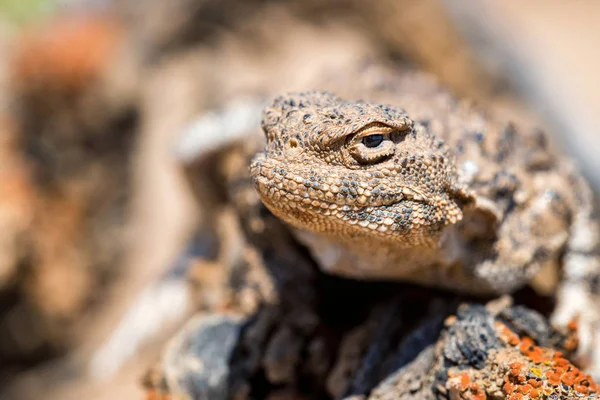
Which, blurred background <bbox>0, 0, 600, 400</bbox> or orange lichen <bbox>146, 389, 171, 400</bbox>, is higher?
blurred background <bbox>0, 0, 600, 400</bbox>

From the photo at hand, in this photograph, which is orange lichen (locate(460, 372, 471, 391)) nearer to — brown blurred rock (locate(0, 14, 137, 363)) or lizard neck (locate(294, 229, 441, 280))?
lizard neck (locate(294, 229, 441, 280))

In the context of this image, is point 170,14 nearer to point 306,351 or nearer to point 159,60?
point 159,60

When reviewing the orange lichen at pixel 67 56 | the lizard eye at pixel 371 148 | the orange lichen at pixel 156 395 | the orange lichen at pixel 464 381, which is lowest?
the orange lichen at pixel 156 395

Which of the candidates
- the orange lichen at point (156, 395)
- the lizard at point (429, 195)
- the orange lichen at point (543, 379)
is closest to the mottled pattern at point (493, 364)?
the orange lichen at point (543, 379)

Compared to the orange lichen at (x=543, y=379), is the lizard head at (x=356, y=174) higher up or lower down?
higher up

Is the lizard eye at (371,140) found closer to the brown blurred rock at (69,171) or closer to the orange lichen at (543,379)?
the orange lichen at (543,379)

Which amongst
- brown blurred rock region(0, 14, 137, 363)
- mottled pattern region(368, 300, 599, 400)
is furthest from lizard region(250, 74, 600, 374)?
brown blurred rock region(0, 14, 137, 363)

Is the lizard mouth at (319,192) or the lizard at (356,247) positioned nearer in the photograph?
the lizard mouth at (319,192)

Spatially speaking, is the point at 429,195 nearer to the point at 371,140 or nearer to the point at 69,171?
the point at 371,140

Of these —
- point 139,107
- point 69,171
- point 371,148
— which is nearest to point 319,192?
point 371,148
